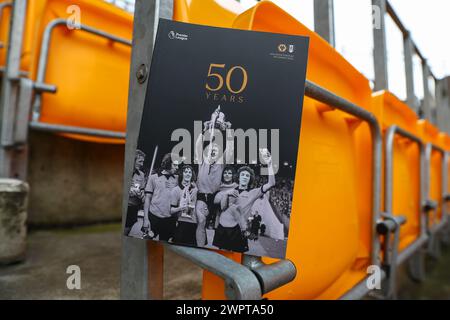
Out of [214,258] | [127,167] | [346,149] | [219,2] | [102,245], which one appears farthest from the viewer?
[102,245]

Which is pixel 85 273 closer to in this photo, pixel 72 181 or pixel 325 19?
pixel 72 181

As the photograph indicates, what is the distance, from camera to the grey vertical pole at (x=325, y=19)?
2.74 ft

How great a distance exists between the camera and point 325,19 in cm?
84

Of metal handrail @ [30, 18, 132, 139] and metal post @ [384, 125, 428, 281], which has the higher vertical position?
metal handrail @ [30, 18, 132, 139]

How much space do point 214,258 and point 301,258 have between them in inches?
10.0

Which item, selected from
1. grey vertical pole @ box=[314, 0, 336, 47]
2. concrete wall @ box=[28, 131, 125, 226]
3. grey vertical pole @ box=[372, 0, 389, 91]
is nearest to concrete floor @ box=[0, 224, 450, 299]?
concrete wall @ box=[28, 131, 125, 226]

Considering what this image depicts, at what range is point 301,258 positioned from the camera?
560mm

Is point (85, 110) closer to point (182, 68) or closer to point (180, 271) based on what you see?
point (180, 271)

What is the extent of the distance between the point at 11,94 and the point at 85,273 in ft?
2.41

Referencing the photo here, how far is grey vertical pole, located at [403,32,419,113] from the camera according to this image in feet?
5.71

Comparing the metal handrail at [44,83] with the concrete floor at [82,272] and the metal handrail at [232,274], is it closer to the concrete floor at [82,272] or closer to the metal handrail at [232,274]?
the concrete floor at [82,272]

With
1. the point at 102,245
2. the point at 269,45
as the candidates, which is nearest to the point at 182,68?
the point at 269,45

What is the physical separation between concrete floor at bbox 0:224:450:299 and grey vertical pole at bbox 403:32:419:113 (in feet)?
3.54

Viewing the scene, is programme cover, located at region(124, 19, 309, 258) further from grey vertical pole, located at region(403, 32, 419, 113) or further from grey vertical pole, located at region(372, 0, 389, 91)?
grey vertical pole, located at region(403, 32, 419, 113)
